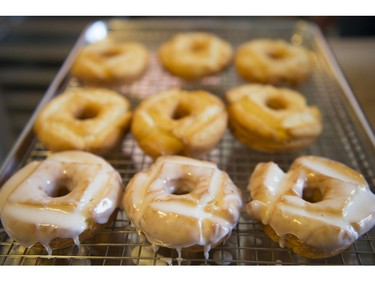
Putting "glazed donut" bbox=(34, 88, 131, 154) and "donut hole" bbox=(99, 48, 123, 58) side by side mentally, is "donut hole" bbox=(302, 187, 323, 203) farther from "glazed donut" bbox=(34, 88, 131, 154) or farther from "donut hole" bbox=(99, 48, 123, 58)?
"donut hole" bbox=(99, 48, 123, 58)

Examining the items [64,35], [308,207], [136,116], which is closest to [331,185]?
[308,207]

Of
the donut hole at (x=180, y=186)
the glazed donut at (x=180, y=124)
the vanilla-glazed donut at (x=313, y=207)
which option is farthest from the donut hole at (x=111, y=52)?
the vanilla-glazed donut at (x=313, y=207)

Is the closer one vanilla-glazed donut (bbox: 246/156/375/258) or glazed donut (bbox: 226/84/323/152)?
vanilla-glazed donut (bbox: 246/156/375/258)

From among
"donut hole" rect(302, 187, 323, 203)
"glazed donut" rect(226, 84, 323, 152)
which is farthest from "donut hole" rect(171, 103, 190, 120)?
"donut hole" rect(302, 187, 323, 203)

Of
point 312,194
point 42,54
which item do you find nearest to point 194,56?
point 312,194

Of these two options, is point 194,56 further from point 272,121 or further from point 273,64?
point 272,121

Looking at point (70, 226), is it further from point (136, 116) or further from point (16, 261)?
point (136, 116)
